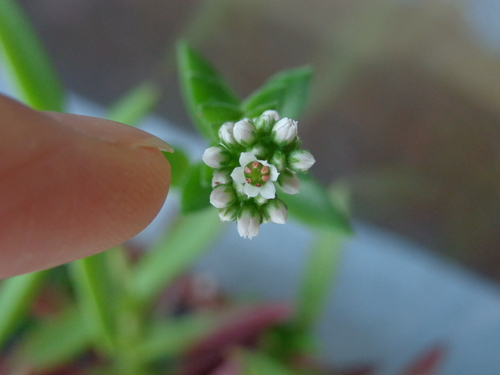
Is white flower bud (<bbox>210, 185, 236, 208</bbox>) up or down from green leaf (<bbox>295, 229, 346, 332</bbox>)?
down

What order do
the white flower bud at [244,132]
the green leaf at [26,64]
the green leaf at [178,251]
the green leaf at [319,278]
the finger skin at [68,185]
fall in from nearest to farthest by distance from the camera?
the finger skin at [68,185], the white flower bud at [244,132], the green leaf at [26,64], the green leaf at [178,251], the green leaf at [319,278]

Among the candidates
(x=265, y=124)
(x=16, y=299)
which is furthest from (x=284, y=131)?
(x=16, y=299)

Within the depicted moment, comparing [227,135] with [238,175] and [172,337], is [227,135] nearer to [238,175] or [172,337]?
[238,175]

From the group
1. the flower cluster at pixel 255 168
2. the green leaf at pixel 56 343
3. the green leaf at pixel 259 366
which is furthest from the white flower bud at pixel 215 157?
the green leaf at pixel 56 343

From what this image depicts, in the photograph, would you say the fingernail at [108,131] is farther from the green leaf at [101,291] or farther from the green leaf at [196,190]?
the green leaf at [101,291]

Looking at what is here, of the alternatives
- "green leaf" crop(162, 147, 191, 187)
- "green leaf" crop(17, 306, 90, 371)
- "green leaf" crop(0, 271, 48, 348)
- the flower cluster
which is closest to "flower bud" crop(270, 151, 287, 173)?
the flower cluster

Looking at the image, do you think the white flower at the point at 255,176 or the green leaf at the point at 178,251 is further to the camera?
the green leaf at the point at 178,251

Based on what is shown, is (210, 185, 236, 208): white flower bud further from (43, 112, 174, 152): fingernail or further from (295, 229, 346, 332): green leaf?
(295, 229, 346, 332): green leaf
